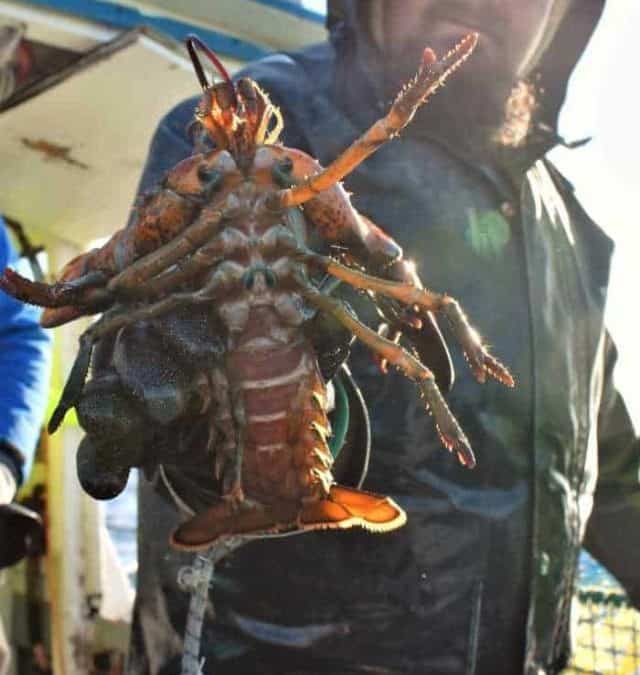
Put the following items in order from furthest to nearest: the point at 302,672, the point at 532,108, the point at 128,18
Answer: the point at 128,18
the point at 532,108
the point at 302,672

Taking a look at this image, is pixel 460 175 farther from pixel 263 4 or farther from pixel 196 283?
pixel 263 4

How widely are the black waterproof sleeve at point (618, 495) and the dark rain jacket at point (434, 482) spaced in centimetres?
29

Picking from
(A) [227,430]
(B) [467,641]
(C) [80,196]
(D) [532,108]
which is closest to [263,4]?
(C) [80,196]

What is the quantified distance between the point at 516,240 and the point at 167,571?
904 millimetres

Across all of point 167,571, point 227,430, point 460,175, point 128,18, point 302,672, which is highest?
point 128,18

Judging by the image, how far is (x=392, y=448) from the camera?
6.09 ft

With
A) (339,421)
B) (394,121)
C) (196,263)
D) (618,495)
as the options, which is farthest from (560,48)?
(196,263)

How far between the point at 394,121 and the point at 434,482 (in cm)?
92

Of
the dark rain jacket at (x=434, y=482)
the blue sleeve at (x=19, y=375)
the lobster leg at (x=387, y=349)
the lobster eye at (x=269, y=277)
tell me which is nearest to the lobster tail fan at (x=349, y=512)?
the lobster leg at (x=387, y=349)

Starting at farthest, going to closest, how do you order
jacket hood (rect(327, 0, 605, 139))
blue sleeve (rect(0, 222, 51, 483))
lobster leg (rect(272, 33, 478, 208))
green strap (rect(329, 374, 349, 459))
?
1. blue sleeve (rect(0, 222, 51, 483))
2. jacket hood (rect(327, 0, 605, 139))
3. green strap (rect(329, 374, 349, 459))
4. lobster leg (rect(272, 33, 478, 208))

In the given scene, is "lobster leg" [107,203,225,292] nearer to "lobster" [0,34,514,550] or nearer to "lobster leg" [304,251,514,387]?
"lobster" [0,34,514,550]

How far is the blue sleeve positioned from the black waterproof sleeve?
54.1 inches

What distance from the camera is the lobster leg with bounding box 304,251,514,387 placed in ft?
3.81

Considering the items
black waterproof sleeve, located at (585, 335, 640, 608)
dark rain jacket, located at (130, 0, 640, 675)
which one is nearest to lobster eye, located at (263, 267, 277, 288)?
dark rain jacket, located at (130, 0, 640, 675)
